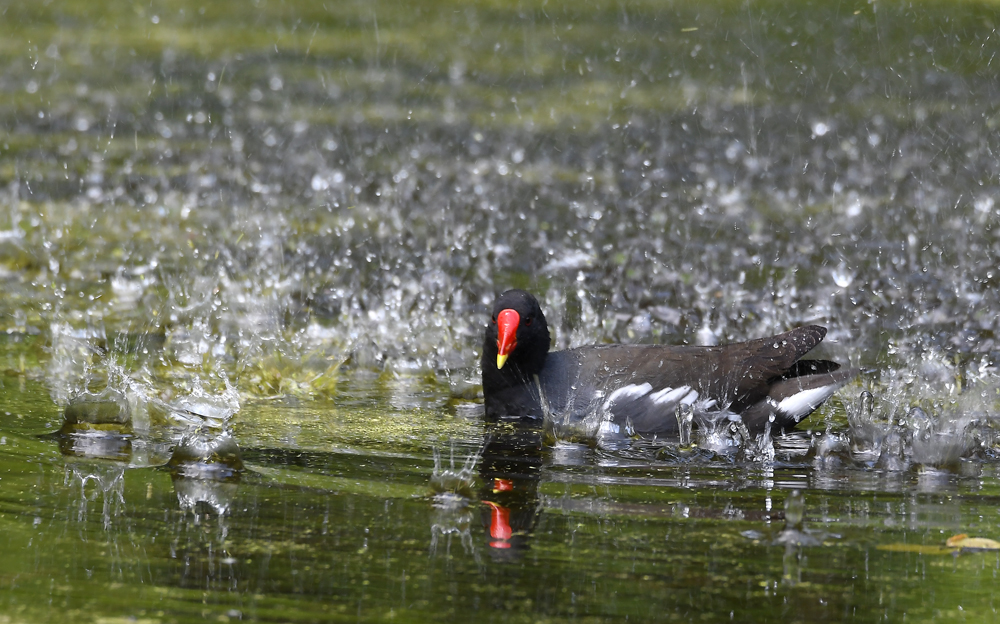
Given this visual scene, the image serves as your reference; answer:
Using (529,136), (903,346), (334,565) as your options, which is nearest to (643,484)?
(334,565)

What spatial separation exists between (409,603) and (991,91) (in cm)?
1125

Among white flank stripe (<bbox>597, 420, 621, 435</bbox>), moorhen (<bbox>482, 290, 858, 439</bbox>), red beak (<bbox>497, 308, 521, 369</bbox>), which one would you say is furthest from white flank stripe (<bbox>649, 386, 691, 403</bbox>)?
red beak (<bbox>497, 308, 521, 369</bbox>)

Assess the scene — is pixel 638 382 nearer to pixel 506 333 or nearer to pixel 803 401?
pixel 506 333

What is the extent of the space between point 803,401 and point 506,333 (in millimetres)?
1213

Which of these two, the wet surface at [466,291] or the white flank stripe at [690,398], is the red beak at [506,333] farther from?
the white flank stripe at [690,398]

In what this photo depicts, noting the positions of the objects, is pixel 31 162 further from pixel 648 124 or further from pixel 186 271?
pixel 648 124

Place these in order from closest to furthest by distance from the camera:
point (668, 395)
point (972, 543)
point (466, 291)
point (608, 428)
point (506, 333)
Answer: point (972, 543) < point (608, 428) < point (668, 395) < point (506, 333) < point (466, 291)

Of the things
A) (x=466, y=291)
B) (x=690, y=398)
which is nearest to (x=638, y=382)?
(x=690, y=398)

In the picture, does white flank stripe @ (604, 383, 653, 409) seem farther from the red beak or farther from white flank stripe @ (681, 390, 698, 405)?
the red beak

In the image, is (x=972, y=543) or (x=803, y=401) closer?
(x=972, y=543)

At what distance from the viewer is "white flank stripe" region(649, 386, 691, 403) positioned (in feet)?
14.8

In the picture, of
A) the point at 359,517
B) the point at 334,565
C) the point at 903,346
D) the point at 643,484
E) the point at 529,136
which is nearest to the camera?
the point at 334,565

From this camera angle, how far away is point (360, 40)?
42.5ft

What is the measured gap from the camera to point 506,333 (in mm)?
4621
